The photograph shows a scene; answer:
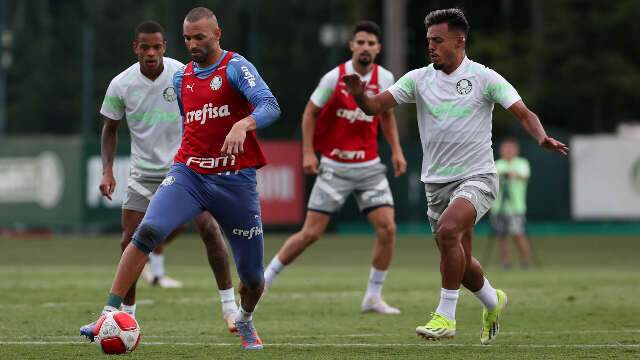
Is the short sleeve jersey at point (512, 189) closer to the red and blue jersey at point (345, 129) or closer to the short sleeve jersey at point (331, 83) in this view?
the red and blue jersey at point (345, 129)

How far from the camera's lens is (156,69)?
38.0 feet

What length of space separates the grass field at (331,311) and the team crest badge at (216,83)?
1832 mm

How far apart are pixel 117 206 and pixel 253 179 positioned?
64.9 ft

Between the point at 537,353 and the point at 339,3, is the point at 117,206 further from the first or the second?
the point at 537,353

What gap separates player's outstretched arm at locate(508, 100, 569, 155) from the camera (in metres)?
9.64

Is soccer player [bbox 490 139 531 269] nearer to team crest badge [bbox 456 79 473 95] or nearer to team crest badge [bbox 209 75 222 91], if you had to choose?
team crest badge [bbox 456 79 473 95]

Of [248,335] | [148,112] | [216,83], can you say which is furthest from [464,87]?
[148,112]

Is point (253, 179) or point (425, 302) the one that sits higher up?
point (253, 179)

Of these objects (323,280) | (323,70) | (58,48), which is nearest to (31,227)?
(58,48)

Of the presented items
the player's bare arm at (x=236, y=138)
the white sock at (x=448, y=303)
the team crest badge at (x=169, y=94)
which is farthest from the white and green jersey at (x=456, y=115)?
the team crest badge at (x=169, y=94)

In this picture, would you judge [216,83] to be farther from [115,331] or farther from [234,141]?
[115,331]

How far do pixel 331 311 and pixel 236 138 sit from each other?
501cm

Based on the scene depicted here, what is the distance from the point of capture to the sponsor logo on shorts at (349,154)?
13.7m

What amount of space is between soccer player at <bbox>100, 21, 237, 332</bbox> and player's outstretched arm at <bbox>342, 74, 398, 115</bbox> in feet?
6.03
